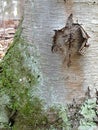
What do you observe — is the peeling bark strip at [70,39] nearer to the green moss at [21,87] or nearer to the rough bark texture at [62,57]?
the rough bark texture at [62,57]

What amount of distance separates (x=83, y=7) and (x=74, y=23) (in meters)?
0.06

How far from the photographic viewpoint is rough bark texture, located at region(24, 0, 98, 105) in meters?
1.09

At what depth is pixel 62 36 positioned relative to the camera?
1071mm

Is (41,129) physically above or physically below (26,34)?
below

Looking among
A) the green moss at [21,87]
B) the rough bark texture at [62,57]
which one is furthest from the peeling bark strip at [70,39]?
the green moss at [21,87]

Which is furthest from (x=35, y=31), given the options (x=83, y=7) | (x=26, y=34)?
(x=83, y=7)

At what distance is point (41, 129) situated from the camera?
1.14 metres

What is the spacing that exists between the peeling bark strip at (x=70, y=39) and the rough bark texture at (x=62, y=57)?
2cm

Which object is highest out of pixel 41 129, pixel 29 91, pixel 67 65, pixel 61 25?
pixel 61 25

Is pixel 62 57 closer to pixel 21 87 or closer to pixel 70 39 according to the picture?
pixel 70 39

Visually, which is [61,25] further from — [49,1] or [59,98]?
[59,98]

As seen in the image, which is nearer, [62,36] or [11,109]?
[62,36]

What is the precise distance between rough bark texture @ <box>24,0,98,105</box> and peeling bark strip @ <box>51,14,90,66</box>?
2 centimetres

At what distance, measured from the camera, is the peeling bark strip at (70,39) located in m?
1.06
